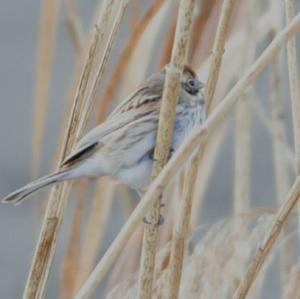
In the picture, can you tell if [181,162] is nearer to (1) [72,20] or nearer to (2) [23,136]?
(1) [72,20]

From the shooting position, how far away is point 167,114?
1.27 meters

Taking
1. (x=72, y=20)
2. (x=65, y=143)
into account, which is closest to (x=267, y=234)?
(x=65, y=143)

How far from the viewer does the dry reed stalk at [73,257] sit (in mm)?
1675

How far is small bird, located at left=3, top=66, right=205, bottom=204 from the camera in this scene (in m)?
1.51

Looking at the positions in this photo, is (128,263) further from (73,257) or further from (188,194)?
(188,194)

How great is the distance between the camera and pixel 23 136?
4.42 metres

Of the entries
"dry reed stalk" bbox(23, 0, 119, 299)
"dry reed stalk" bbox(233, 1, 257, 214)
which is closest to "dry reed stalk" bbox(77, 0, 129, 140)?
"dry reed stalk" bbox(23, 0, 119, 299)

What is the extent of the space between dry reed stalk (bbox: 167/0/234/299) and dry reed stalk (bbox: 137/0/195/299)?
35 millimetres

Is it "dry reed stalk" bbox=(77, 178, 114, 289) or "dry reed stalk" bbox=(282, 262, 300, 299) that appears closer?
"dry reed stalk" bbox=(282, 262, 300, 299)

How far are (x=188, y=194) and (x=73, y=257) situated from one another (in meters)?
0.42

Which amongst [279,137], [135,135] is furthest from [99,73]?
[279,137]

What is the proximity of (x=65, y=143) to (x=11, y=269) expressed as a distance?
213 centimetres

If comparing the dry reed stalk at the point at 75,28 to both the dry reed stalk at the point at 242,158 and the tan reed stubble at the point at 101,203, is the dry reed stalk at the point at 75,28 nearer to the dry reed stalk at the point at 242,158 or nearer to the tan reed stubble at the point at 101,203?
the tan reed stubble at the point at 101,203

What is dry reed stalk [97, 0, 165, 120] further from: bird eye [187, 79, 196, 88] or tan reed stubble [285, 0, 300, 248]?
tan reed stubble [285, 0, 300, 248]
